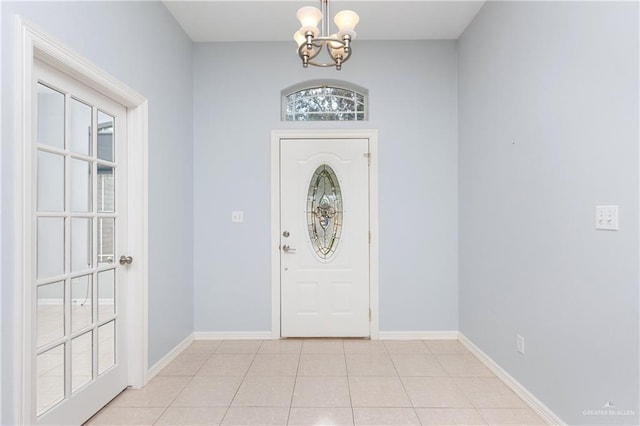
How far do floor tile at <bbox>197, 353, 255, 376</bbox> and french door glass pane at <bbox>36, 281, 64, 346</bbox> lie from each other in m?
1.17

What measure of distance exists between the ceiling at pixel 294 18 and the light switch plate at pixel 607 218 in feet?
6.85

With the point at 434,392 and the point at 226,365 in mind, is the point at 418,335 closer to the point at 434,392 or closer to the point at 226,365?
the point at 434,392

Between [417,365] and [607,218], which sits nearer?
[607,218]

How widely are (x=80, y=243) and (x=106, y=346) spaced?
0.74 metres

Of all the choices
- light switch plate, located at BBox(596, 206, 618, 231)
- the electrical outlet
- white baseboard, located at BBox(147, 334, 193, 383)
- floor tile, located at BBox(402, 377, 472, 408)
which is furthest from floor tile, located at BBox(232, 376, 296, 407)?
light switch plate, located at BBox(596, 206, 618, 231)

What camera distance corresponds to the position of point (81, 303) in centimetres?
200

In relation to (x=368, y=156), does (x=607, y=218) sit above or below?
below

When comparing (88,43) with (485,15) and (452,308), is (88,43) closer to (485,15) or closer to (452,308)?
(485,15)

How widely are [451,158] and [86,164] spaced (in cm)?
302

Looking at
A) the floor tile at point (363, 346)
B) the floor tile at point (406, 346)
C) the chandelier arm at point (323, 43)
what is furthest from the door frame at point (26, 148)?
the floor tile at point (406, 346)

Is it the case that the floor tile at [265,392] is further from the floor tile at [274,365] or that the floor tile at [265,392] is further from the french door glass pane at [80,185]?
the french door glass pane at [80,185]

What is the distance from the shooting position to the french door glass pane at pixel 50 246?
5.54ft

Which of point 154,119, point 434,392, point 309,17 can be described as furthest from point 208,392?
point 309,17

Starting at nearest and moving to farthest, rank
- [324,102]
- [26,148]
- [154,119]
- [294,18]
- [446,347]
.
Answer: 1. [26,148]
2. [154,119]
3. [294,18]
4. [446,347]
5. [324,102]
